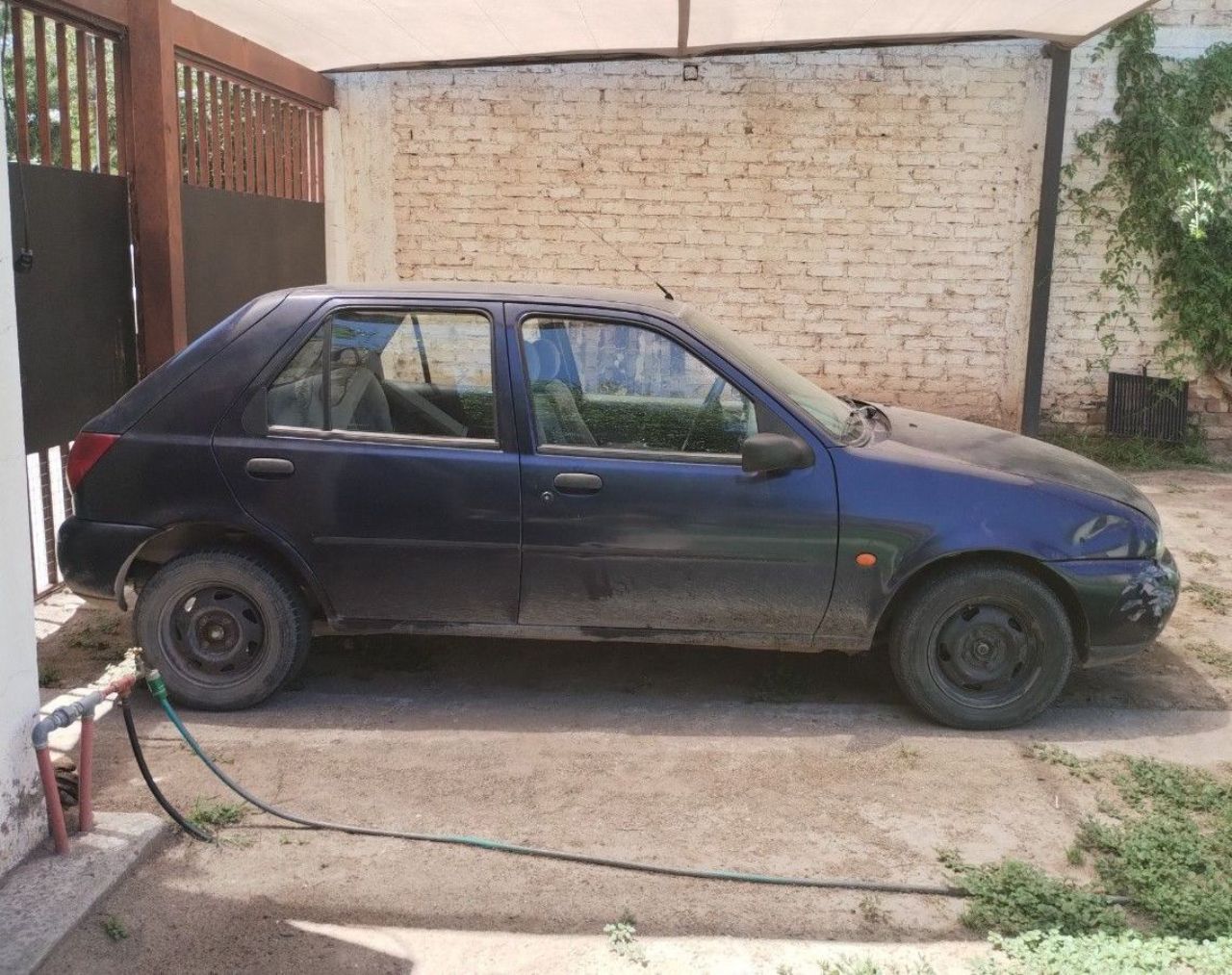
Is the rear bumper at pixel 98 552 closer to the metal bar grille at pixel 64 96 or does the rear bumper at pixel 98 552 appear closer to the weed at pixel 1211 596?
the metal bar grille at pixel 64 96

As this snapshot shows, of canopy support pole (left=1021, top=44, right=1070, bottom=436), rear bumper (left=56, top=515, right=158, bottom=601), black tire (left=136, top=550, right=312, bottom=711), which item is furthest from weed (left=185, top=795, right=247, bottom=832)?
canopy support pole (left=1021, top=44, right=1070, bottom=436)

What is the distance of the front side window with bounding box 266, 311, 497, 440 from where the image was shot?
506cm

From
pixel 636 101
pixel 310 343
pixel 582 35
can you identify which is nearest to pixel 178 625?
pixel 310 343

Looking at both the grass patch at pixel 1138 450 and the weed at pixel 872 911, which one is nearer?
the weed at pixel 872 911

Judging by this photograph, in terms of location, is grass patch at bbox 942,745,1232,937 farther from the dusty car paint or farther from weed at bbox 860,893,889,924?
the dusty car paint

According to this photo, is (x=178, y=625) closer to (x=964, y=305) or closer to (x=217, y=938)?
(x=217, y=938)

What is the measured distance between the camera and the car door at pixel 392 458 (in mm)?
4977

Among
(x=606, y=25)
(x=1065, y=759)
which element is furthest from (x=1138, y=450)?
(x=1065, y=759)

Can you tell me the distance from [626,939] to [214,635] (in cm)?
236

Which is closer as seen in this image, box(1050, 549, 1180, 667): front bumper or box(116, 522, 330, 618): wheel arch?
box(1050, 549, 1180, 667): front bumper

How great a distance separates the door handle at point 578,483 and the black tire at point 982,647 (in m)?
1.27

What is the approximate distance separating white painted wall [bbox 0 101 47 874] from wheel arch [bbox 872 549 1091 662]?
2974mm

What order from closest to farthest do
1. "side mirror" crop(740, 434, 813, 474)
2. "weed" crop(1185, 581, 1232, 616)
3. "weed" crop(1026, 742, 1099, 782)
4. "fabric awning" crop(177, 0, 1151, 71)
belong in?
"weed" crop(1026, 742, 1099, 782), "side mirror" crop(740, 434, 813, 474), "weed" crop(1185, 581, 1232, 616), "fabric awning" crop(177, 0, 1151, 71)

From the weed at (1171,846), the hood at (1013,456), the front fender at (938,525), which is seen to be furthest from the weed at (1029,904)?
the hood at (1013,456)
